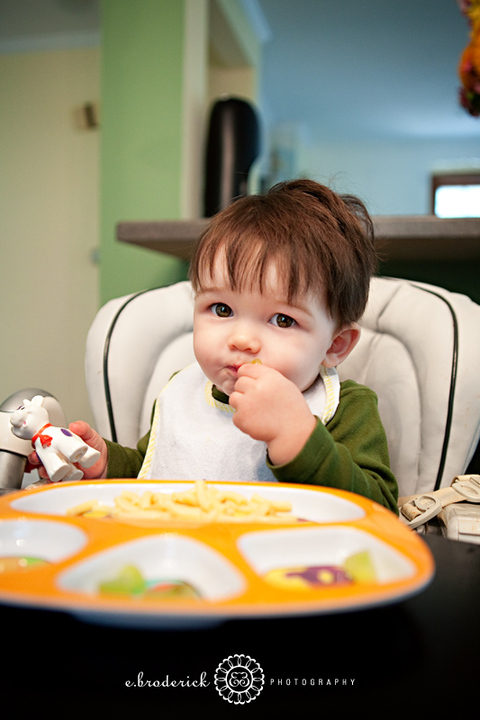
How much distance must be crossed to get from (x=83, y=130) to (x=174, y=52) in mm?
569

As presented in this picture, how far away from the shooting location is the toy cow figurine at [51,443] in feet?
2.45

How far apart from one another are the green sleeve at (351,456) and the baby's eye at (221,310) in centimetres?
23

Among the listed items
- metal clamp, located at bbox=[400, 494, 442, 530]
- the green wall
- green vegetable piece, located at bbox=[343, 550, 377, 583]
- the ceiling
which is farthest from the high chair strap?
the ceiling

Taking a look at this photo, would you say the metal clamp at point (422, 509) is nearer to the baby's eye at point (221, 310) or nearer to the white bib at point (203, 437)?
the white bib at point (203, 437)

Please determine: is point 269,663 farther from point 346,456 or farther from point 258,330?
point 258,330

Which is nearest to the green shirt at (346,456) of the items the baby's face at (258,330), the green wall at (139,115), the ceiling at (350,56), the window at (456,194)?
the baby's face at (258,330)

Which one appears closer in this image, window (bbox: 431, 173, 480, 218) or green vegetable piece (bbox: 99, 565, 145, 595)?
green vegetable piece (bbox: 99, 565, 145, 595)

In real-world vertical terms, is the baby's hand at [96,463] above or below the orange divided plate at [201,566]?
below

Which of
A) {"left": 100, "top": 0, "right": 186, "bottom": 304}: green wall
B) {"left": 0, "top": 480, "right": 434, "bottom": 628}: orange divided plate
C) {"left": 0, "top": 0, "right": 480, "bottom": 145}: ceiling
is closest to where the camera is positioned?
{"left": 0, "top": 480, "right": 434, "bottom": 628}: orange divided plate

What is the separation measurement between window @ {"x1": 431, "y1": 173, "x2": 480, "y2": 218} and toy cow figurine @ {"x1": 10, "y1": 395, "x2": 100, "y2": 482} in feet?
26.0

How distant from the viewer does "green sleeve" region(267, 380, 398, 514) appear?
73 cm

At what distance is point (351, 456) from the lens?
84 cm

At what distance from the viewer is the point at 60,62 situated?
110 inches

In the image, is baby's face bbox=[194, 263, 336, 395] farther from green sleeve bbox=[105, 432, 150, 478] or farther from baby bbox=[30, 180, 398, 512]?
green sleeve bbox=[105, 432, 150, 478]
